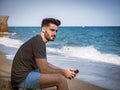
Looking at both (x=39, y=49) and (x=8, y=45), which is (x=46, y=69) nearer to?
(x=39, y=49)

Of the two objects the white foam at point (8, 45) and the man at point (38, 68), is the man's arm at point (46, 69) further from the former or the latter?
the white foam at point (8, 45)

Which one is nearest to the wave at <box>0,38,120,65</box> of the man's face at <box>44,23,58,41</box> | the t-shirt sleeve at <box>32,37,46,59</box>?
the man's face at <box>44,23,58,41</box>

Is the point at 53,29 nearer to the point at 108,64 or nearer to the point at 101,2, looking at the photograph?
the point at 101,2

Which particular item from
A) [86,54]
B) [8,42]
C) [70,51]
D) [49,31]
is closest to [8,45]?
[8,42]

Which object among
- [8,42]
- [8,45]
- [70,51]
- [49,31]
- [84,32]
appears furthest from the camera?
[84,32]

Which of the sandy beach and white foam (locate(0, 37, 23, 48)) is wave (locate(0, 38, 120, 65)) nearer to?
white foam (locate(0, 37, 23, 48))

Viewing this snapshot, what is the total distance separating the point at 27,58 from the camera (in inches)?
71.2

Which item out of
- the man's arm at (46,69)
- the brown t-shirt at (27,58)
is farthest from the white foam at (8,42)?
the man's arm at (46,69)

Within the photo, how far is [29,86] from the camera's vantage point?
5.94 feet

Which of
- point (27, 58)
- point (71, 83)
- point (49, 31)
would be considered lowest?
point (71, 83)

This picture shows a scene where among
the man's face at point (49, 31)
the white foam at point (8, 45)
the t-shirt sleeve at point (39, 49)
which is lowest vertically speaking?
the white foam at point (8, 45)

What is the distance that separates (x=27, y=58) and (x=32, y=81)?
168 mm

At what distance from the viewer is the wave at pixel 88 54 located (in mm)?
4416

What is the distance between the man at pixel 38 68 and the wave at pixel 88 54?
8.14ft
